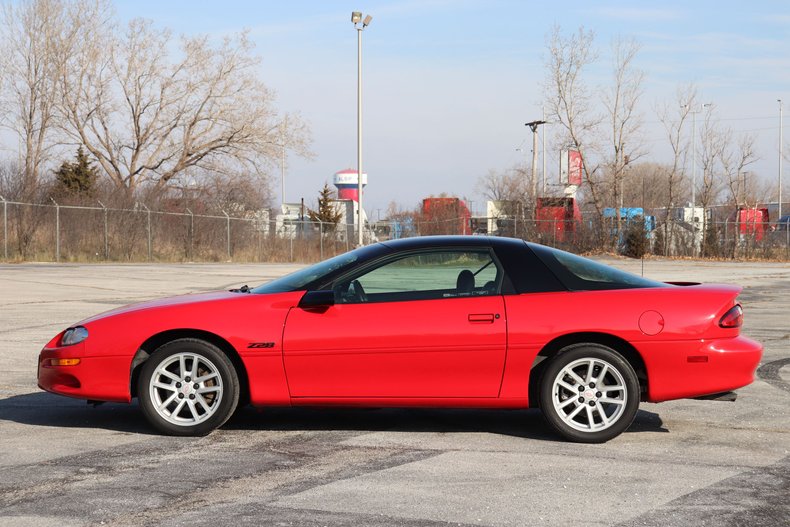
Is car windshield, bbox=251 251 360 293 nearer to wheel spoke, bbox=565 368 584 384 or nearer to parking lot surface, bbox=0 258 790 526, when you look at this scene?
parking lot surface, bbox=0 258 790 526

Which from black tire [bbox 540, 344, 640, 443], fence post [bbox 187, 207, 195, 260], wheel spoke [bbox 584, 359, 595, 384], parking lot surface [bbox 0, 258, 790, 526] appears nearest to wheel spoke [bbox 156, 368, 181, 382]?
parking lot surface [bbox 0, 258, 790, 526]

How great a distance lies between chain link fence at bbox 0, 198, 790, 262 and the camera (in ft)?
120

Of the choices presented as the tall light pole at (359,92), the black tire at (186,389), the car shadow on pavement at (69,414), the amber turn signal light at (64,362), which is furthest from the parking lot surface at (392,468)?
the tall light pole at (359,92)

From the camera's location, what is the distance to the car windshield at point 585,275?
6754mm

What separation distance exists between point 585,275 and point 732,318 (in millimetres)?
1004

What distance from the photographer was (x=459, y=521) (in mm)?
4688

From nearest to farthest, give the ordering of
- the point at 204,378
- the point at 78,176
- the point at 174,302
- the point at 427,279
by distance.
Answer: the point at 204,378 → the point at 174,302 → the point at 427,279 → the point at 78,176

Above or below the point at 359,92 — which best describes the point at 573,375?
below

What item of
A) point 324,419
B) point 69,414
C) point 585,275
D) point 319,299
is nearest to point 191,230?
point 69,414

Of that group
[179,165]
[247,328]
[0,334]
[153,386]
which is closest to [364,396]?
[247,328]

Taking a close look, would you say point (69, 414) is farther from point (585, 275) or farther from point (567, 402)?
point (585, 275)

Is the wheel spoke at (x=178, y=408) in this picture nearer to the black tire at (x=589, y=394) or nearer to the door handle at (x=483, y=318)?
the door handle at (x=483, y=318)

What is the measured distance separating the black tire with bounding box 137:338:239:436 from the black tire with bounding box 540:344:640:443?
2077mm

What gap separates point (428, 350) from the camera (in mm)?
6512
